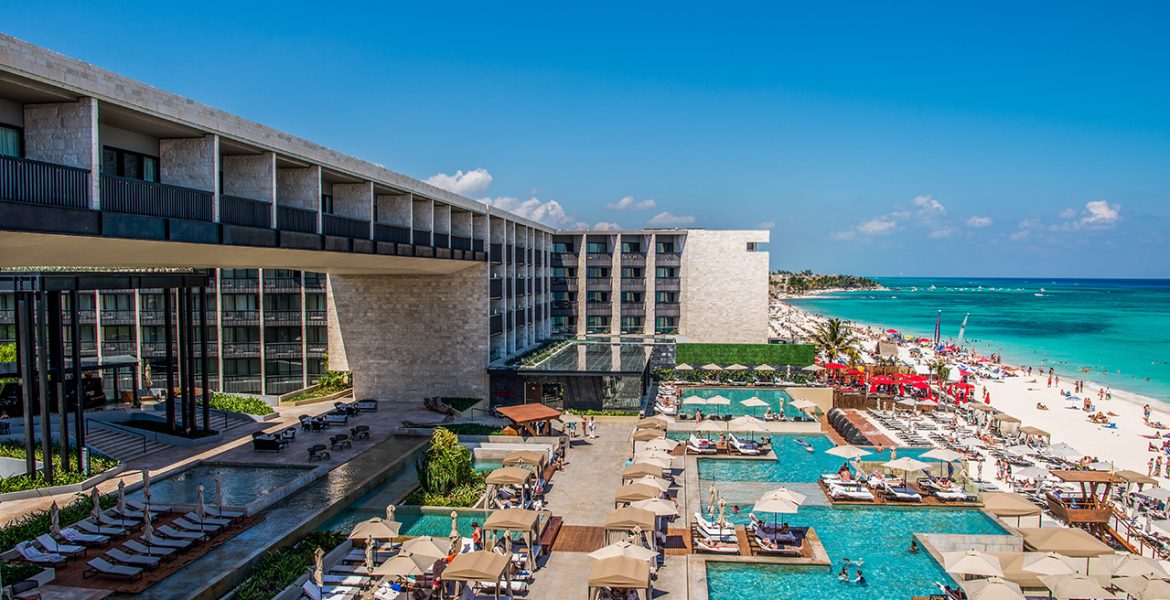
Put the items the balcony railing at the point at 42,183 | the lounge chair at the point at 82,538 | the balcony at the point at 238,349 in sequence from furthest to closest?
the balcony at the point at 238,349 < the lounge chair at the point at 82,538 < the balcony railing at the point at 42,183

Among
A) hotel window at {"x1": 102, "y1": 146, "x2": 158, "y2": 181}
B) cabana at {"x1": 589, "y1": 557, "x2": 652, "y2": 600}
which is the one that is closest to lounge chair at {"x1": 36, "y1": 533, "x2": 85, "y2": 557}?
hotel window at {"x1": 102, "y1": 146, "x2": 158, "y2": 181}

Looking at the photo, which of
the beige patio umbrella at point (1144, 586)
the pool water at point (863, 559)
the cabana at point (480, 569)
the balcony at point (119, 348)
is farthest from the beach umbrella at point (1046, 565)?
the balcony at point (119, 348)

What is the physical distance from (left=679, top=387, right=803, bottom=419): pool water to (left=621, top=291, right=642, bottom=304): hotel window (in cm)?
1657

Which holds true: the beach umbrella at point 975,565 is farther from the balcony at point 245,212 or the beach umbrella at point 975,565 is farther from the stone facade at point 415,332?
the stone facade at point 415,332

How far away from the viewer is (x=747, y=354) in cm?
5966

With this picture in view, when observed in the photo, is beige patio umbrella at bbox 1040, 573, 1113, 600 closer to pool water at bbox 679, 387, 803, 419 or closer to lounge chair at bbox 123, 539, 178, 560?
lounge chair at bbox 123, 539, 178, 560

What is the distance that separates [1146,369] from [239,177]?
336 ft

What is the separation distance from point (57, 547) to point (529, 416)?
19423 mm

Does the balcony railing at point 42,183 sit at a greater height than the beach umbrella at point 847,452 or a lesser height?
greater

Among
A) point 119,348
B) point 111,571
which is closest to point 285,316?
point 119,348

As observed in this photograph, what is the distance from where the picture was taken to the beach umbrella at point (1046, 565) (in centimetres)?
1956

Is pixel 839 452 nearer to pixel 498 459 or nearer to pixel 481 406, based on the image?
pixel 498 459

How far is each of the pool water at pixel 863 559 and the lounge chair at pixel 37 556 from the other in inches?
682

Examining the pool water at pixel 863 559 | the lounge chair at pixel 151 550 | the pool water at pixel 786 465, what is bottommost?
the pool water at pixel 863 559
